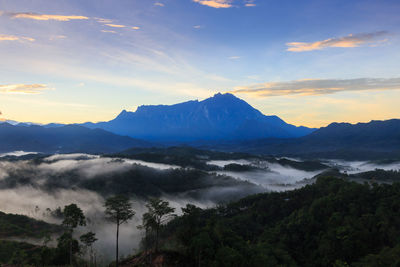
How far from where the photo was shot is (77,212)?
80875 millimetres

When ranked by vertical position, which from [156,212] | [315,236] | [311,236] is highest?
[156,212]

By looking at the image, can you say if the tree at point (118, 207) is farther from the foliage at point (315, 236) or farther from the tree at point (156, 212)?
the foliage at point (315, 236)

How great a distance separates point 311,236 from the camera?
146 metres

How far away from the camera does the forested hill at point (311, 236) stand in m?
78.6

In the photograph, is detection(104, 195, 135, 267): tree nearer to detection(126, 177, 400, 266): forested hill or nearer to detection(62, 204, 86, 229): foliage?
detection(62, 204, 86, 229): foliage

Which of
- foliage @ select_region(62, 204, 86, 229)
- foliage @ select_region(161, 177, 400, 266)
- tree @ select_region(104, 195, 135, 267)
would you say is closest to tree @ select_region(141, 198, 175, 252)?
tree @ select_region(104, 195, 135, 267)

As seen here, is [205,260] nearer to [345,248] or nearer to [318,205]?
[345,248]

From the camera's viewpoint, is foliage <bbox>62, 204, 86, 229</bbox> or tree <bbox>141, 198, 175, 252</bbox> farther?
foliage <bbox>62, 204, 86, 229</bbox>

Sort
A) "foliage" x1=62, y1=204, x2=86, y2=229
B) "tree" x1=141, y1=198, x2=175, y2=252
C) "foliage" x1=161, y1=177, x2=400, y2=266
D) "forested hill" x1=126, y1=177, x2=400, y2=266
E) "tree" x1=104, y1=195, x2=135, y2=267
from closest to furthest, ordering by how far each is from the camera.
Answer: "tree" x1=104, y1=195, x2=135, y2=267 < "tree" x1=141, y1=198, x2=175, y2=252 < "forested hill" x1=126, y1=177, x2=400, y2=266 < "foliage" x1=62, y1=204, x2=86, y2=229 < "foliage" x1=161, y1=177, x2=400, y2=266

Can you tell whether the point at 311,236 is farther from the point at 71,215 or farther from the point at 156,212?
the point at 71,215

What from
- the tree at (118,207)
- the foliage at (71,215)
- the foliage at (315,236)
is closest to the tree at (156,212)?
the tree at (118,207)

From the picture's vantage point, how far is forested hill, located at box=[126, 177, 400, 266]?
7856 centimetres

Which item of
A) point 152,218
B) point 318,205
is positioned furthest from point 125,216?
point 318,205

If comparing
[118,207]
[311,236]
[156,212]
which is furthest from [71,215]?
[311,236]
